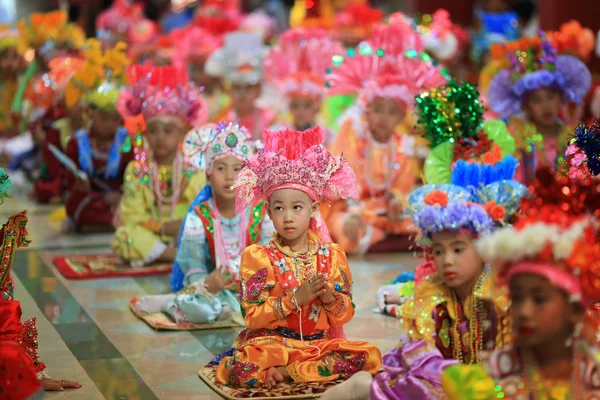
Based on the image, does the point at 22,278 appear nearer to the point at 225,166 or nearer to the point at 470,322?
the point at 225,166

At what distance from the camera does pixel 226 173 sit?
5496 mm

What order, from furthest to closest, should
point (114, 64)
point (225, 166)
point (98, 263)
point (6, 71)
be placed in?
point (6, 71) < point (114, 64) < point (98, 263) < point (225, 166)

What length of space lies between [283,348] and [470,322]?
89 centimetres

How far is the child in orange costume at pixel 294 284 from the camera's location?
428cm

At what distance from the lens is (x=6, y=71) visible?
38.9 feet

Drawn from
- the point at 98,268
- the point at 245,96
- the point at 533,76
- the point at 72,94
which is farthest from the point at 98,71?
the point at 533,76

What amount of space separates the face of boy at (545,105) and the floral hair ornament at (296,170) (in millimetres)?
3024

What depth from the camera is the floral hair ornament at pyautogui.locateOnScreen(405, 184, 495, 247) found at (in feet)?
12.2

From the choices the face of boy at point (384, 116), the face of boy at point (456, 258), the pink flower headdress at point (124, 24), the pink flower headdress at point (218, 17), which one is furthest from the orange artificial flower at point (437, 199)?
the pink flower headdress at point (124, 24)

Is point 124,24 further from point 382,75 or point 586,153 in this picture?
point 586,153

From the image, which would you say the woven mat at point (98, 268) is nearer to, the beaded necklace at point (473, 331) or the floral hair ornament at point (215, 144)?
the floral hair ornament at point (215, 144)

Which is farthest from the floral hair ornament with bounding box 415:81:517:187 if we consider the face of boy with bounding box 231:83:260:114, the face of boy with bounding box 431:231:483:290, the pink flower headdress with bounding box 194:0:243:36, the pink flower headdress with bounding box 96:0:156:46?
the pink flower headdress with bounding box 96:0:156:46

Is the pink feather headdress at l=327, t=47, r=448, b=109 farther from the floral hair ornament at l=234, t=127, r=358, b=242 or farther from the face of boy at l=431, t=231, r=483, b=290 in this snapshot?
the face of boy at l=431, t=231, r=483, b=290

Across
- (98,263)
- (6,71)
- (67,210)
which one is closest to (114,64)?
(67,210)
